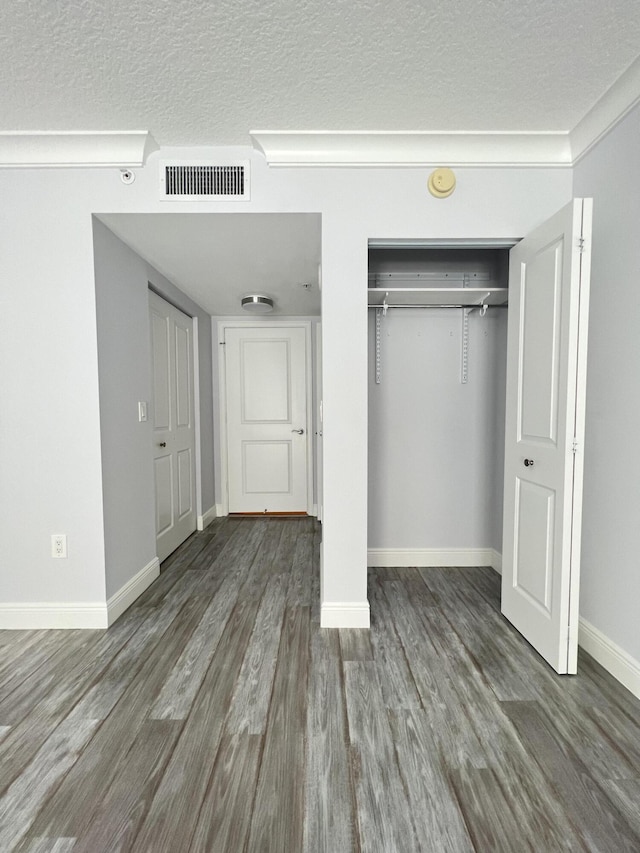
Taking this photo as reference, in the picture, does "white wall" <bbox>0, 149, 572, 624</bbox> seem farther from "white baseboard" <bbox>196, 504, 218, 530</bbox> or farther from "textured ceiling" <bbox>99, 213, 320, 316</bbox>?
"white baseboard" <bbox>196, 504, 218, 530</bbox>

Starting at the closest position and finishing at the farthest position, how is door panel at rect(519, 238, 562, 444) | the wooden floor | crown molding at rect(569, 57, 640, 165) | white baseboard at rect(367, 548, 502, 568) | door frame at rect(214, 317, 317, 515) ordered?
1. the wooden floor
2. crown molding at rect(569, 57, 640, 165)
3. door panel at rect(519, 238, 562, 444)
4. white baseboard at rect(367, 548, 502, 568)
5. door frame at rect(214, 317, 317, 515)

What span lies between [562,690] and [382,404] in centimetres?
172

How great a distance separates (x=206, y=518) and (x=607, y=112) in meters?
3.82

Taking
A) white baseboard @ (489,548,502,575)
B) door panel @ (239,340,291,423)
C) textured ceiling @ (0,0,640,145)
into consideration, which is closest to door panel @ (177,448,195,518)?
door panel @ (239,340,291,423)

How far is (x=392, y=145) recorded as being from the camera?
6.23 feet

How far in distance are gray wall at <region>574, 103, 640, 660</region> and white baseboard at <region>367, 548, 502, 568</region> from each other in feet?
2.96

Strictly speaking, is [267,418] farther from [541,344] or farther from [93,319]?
[541,344]

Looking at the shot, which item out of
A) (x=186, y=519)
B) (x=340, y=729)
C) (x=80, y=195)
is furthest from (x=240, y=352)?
(x=340, y=729)

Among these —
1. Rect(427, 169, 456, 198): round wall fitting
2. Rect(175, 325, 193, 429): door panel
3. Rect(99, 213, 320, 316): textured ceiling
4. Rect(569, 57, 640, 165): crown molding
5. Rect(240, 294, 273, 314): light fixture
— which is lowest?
Rect(175, 325, 193, 429): door panel

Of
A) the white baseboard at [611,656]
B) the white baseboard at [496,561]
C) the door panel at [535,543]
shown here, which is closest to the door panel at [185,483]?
the white baseboard at [496,561]

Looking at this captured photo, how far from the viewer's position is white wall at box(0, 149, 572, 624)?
6.40ft

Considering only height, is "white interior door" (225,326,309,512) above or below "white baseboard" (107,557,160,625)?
above

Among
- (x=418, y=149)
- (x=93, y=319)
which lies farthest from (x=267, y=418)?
(x=418, y=149)

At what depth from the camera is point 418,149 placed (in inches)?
75.2
